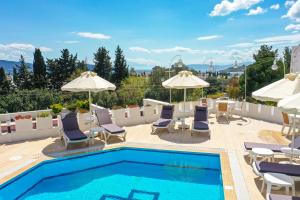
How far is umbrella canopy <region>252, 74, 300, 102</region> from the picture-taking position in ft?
20.9

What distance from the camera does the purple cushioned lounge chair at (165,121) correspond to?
9.52m

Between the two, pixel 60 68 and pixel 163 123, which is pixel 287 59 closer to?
pixel 60 68

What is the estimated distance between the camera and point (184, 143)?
843cm

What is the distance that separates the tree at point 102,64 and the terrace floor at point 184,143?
30881 millimetres

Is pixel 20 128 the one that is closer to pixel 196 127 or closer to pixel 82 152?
pixel 82 152

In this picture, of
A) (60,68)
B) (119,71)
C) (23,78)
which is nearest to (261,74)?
(119,71)

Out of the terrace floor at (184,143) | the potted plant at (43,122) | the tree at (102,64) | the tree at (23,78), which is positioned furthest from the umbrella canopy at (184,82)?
the tree at (23,78)

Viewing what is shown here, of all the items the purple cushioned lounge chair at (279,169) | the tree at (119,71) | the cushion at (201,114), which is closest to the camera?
the purple cushioned lounge chair at (279,169)

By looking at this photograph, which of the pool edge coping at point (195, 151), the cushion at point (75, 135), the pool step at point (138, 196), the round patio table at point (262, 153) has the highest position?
the cushion at point (75, 135)

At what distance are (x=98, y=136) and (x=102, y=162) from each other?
6.65 feet

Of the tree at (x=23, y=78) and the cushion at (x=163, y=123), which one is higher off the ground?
the tree at (x=23, y=78)

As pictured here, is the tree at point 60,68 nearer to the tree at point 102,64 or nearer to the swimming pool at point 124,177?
the tree at point 102,64

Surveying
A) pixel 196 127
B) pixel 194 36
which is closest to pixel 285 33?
pixel 194 36

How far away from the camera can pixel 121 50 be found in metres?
41.2
